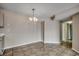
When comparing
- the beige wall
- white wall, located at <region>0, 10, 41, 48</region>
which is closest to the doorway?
the beige wall

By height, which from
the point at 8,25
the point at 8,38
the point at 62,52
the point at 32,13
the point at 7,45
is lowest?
the point at 62,52

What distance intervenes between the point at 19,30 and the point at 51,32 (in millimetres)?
915

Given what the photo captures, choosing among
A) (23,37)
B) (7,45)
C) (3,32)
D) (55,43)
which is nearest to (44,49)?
(55,43)

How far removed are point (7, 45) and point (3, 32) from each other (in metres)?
0.36

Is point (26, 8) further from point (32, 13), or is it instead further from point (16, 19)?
point (16, 19)

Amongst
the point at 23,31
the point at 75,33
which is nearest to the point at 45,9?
the point at 23,31

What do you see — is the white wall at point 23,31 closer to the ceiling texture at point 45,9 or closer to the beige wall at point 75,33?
the ceiling texture at point 45,9

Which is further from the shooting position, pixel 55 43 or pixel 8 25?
pixel 55 43

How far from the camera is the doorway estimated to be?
2.86 metres

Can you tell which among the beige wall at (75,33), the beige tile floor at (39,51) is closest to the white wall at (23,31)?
the beige tile floor at (39,51)

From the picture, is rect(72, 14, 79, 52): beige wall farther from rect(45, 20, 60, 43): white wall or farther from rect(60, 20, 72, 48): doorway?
rect(45, 20, 60, 43): white wall

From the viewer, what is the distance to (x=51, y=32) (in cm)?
304

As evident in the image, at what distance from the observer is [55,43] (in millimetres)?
2994

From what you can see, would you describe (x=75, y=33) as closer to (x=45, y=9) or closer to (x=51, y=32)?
(x=51, y=32)
